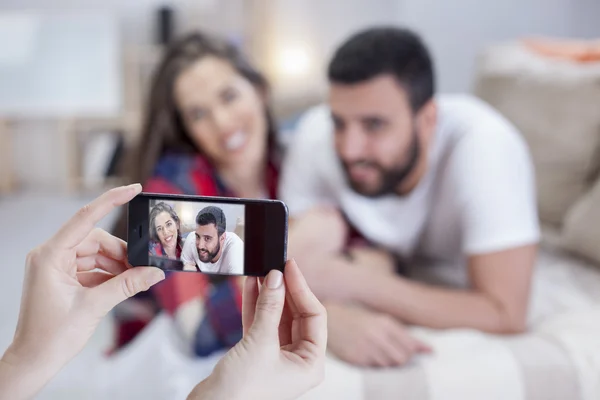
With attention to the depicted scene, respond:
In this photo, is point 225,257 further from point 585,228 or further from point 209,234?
point 585,228

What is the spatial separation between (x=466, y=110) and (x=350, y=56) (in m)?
0.27

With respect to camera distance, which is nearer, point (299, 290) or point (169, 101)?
point (299, 290)

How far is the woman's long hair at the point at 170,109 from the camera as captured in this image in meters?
0.94

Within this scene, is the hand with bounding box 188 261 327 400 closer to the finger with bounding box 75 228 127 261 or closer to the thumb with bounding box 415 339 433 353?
the finger with bounding box 75 228 127 261

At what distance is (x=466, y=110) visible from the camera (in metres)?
0.87

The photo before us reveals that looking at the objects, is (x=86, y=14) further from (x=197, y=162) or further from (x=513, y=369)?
(x=513, y=369)

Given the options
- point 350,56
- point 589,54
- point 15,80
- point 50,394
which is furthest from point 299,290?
point 15,80

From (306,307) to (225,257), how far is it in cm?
6

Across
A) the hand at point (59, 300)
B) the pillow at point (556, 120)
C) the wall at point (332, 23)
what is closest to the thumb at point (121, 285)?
the hand at point (59, 300)

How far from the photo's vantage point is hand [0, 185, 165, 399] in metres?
0.33

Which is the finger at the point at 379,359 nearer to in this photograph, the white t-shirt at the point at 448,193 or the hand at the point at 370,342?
the hand at the point at 370,342

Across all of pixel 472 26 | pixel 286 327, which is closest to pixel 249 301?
pixel 286 327

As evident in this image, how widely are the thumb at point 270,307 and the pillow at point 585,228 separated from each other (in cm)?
76

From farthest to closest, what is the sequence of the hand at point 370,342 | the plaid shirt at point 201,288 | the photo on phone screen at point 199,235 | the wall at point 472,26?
the wall at point 472,26 < the hand at point 370,342 < the plaid shirt at point 201,288 < the photo on phone screen at point 199,235
